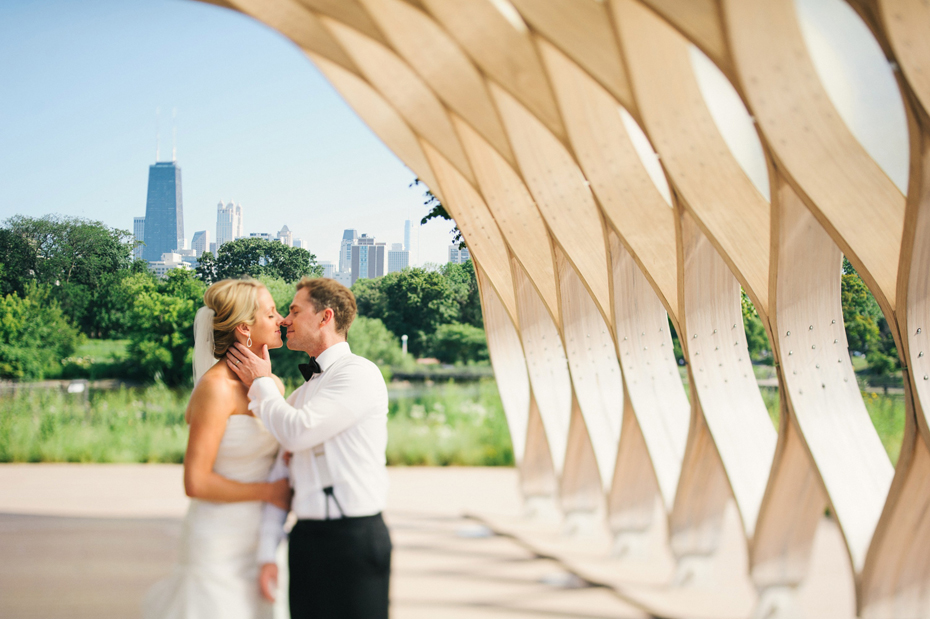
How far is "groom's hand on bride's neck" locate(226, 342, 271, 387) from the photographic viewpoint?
3.41m

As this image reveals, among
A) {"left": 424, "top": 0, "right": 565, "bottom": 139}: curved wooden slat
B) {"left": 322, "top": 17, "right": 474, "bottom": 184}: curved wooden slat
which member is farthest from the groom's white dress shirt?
{"left": 322, "top": 17, "right": 474, "bottom": 184}: curved wooden slat

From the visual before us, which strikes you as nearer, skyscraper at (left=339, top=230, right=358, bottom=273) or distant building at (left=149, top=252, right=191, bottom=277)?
distant building at (left=149, top=252, right=191, bottom=277)

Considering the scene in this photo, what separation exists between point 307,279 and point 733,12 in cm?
297

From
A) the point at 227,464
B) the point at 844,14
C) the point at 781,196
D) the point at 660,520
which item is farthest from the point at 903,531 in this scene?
the point at 660,520

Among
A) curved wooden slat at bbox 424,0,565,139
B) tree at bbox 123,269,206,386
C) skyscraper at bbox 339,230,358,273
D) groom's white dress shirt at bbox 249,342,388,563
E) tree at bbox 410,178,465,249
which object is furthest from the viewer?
skyscraper at bbox 339,230,358,273

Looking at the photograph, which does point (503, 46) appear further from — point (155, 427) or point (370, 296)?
point (370, 296)

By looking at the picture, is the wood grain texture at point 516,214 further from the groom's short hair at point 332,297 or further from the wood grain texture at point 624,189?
the groom's short hair at point 332,297

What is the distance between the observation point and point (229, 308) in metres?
3.48

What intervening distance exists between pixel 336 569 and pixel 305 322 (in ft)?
3.56

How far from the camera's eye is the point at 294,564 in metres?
3.27

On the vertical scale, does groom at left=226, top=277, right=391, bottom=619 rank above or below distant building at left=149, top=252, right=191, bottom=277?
below

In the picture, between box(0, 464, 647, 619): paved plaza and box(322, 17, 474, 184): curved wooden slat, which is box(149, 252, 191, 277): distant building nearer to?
box(0, 464, 647, 619): paved plaza

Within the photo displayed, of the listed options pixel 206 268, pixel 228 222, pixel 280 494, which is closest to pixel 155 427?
pixel 206 268

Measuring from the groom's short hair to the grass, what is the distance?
15.0 m
